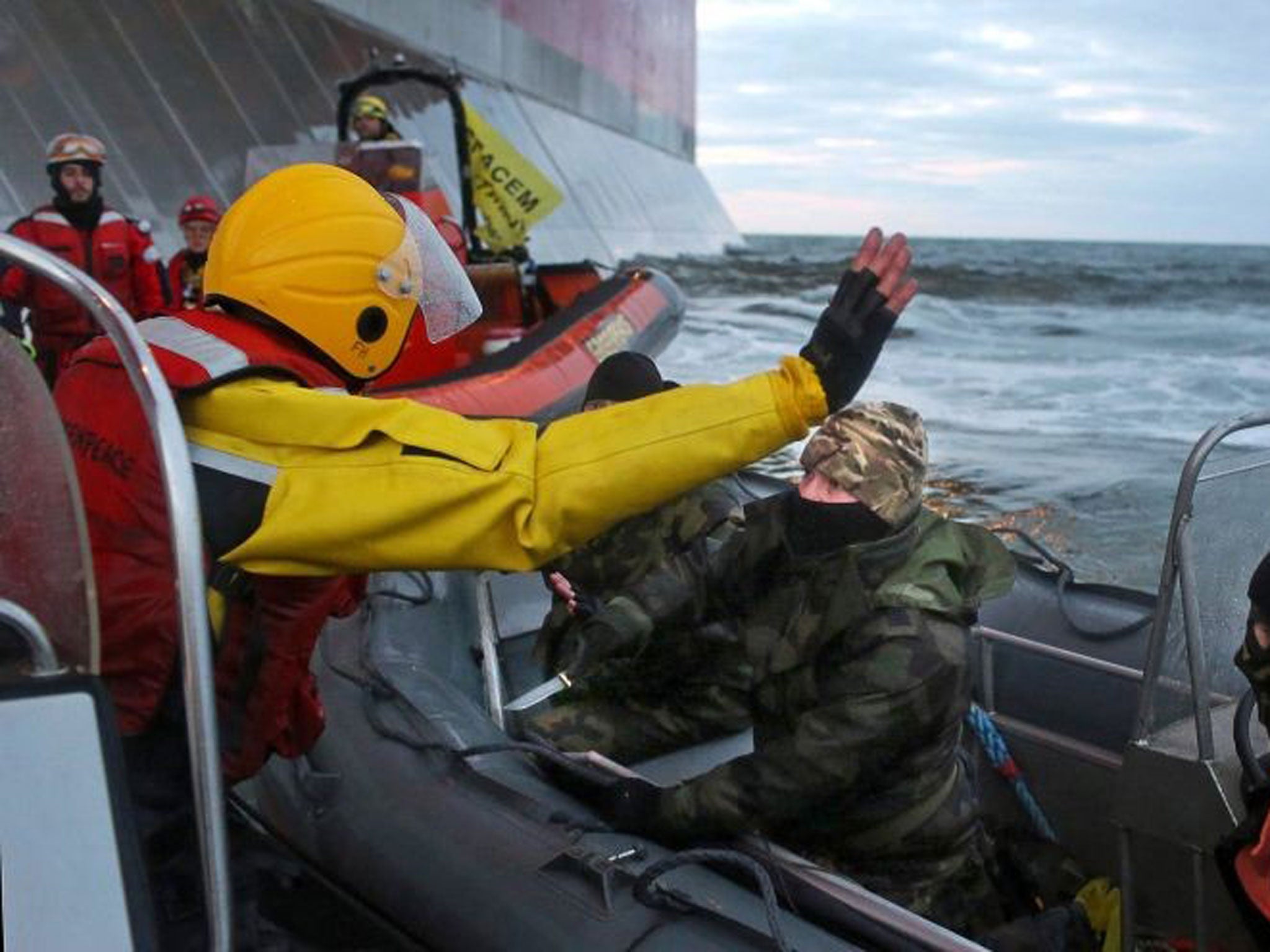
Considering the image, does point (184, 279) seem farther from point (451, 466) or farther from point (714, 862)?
point (451, 466)

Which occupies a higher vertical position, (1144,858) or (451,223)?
(451,223)

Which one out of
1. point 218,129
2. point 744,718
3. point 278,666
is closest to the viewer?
point 278,666

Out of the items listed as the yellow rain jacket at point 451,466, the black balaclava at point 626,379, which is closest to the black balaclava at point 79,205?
the black balaclava at point 626,379

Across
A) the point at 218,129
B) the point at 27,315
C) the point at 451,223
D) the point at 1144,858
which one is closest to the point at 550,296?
the point at 451,223

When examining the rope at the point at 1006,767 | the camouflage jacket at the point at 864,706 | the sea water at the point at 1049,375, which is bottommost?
the sea water at the point at 1049,375

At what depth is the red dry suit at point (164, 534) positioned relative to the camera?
5.26 ft

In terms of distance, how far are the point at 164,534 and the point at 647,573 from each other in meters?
1.75

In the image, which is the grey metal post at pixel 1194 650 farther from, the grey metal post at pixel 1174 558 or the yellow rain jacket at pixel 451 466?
the yellow rain jacket at pixel 451 466

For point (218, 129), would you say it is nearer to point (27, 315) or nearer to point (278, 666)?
point (27, 315)

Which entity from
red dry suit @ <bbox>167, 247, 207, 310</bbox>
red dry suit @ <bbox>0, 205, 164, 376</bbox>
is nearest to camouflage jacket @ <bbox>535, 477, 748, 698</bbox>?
red dry suit @ <bbox>0, 205, 164, 376</bbox>

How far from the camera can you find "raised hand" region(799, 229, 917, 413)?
1561 millimetres

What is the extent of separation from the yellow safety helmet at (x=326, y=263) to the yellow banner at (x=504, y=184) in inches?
287

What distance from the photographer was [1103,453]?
11805 mm

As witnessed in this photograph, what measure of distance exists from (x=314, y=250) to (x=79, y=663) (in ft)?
1.80
